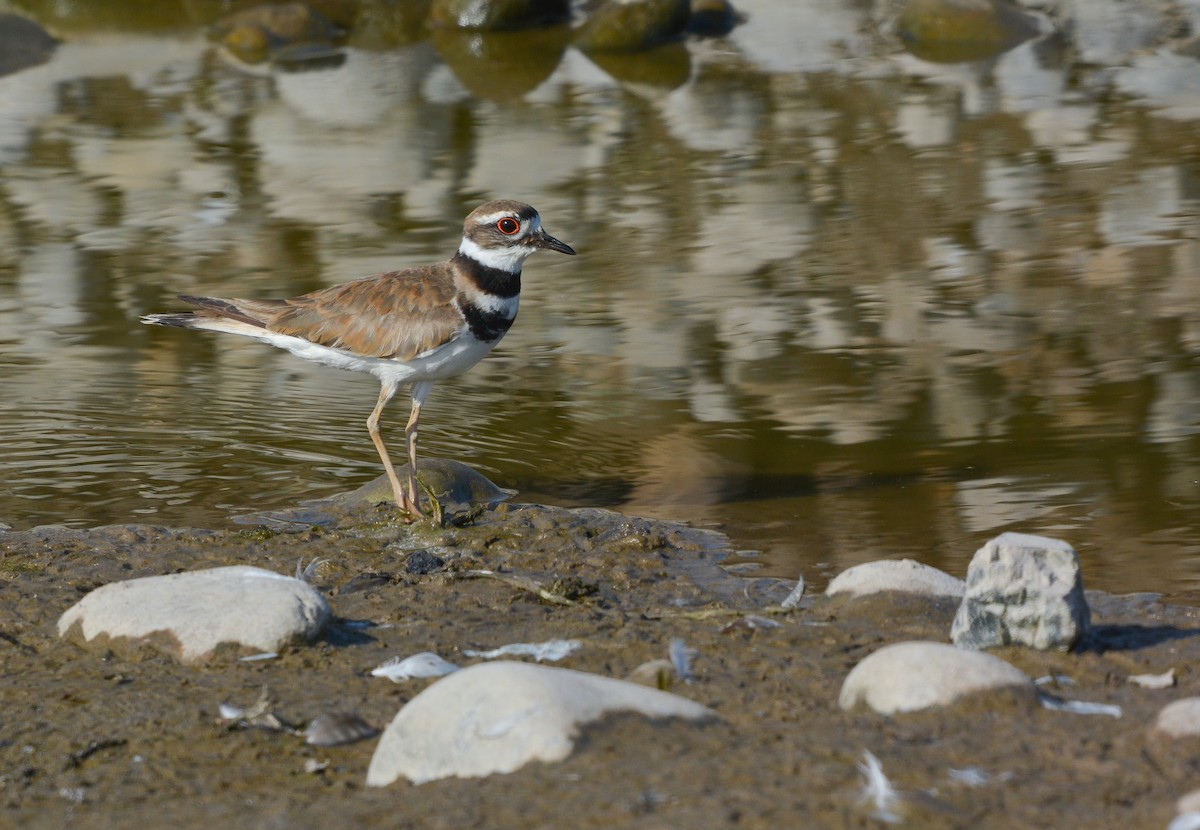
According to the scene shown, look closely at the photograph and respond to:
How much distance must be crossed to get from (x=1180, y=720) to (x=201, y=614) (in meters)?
2.84

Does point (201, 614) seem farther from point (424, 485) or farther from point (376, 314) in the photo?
point (376, 314)

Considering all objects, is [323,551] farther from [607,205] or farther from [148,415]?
[607,205]

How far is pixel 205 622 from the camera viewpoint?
4.73 m

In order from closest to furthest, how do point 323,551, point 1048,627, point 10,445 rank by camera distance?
point 1048,627
point 323,551
point 10,445

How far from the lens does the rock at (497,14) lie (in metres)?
19.5

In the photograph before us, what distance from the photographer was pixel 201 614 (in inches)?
187

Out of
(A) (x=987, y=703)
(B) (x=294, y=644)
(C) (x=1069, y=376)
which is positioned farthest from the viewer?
(C) (x=1069, y=376)

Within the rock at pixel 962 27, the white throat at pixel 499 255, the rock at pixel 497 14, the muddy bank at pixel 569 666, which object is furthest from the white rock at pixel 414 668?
the rock at pixel 497 14

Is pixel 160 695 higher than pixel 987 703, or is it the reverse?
pixel 987 703

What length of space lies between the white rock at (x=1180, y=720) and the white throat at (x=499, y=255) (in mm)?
3518

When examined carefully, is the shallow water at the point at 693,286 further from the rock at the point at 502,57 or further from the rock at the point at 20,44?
the rock at the point at 20,44

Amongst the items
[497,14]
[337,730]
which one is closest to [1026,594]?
[337,730]

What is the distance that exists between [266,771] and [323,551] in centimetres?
196

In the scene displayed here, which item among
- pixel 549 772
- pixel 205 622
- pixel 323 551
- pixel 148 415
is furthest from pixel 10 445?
pixel 549 772
